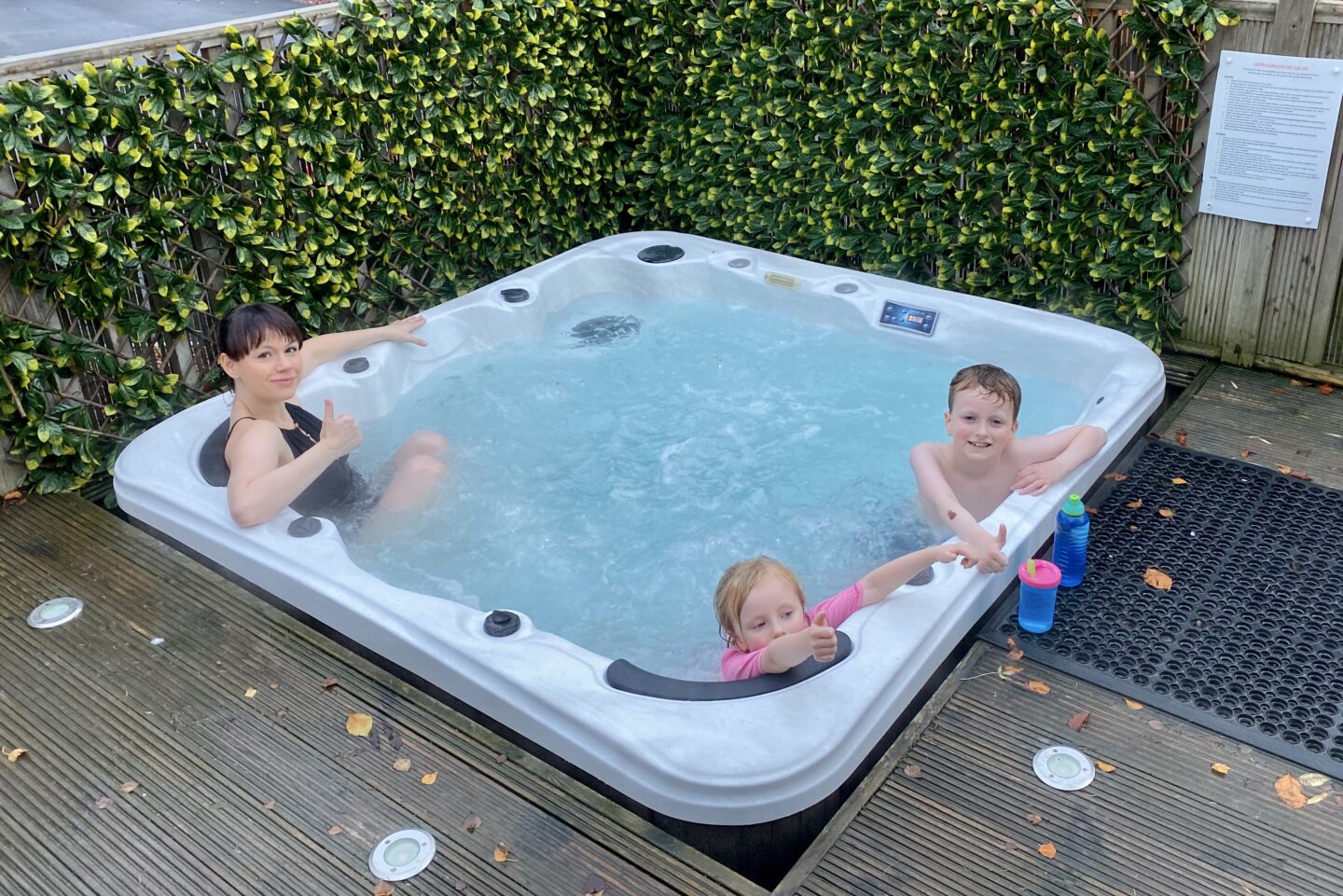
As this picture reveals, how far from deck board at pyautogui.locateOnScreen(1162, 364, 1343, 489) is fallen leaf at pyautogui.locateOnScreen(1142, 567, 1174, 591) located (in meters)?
0.78

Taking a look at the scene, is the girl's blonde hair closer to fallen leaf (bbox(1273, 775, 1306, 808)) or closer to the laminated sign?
fallen leaf (bbox(1273, 775, 1306, 808))

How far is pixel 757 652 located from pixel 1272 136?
2.61 metres

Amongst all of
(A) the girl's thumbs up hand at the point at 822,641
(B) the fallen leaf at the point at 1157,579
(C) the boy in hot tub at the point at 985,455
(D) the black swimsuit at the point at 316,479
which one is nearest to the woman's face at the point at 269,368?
(D) the black swimsuit at the point at 316,479

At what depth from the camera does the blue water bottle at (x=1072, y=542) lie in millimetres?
2773

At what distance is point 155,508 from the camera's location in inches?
124

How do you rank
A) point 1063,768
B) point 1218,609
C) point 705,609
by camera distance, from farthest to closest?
point 705,609, point 1218,609, point 1063,768

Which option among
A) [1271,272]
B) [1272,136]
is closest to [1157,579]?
[1271,272]

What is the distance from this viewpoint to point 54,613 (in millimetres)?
2955

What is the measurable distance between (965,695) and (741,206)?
3.07 metres

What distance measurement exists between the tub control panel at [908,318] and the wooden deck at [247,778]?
2.43 metres

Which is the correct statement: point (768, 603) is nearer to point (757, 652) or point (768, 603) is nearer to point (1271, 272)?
point (757, 652)

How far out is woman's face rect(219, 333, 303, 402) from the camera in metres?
2.99

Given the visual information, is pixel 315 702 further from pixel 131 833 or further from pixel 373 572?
pixel 373 572

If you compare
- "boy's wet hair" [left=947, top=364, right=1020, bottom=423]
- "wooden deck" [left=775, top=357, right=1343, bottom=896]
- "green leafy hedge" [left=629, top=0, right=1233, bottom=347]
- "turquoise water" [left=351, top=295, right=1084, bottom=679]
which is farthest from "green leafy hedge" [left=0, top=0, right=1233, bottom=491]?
"wooden deck" [left=775, top=357, right=1343, bottom=896]
